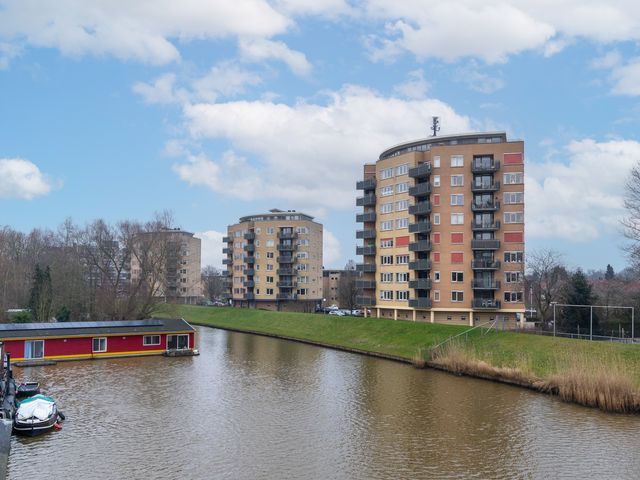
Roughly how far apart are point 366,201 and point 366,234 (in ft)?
15.3

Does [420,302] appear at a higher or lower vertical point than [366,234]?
lower

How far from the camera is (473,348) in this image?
5050 centimetres

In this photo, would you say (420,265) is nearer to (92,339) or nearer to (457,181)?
(457,181)

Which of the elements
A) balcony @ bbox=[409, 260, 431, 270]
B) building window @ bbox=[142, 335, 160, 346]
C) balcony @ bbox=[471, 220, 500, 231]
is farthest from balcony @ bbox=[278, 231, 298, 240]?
building window @ bbox=[142, 335, 160, 346]

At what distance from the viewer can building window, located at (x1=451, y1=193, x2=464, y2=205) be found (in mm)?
67750

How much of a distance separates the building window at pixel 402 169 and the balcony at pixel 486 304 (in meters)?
18.9

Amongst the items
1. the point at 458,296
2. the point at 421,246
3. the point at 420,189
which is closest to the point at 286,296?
the point at 421,246

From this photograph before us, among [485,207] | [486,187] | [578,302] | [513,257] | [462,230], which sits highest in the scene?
[486,187]

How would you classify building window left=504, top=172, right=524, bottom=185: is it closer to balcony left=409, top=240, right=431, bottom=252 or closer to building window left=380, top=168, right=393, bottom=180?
balcony left=409, top=240, right=431, bottom=252

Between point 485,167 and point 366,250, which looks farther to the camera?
point 366,250

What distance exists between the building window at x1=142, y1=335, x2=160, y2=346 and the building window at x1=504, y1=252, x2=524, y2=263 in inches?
1568

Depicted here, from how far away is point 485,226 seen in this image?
6638cm

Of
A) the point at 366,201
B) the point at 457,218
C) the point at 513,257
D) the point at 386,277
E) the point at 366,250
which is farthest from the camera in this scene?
the point at 366,250

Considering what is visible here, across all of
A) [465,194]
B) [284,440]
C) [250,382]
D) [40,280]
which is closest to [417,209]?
[465,194]
